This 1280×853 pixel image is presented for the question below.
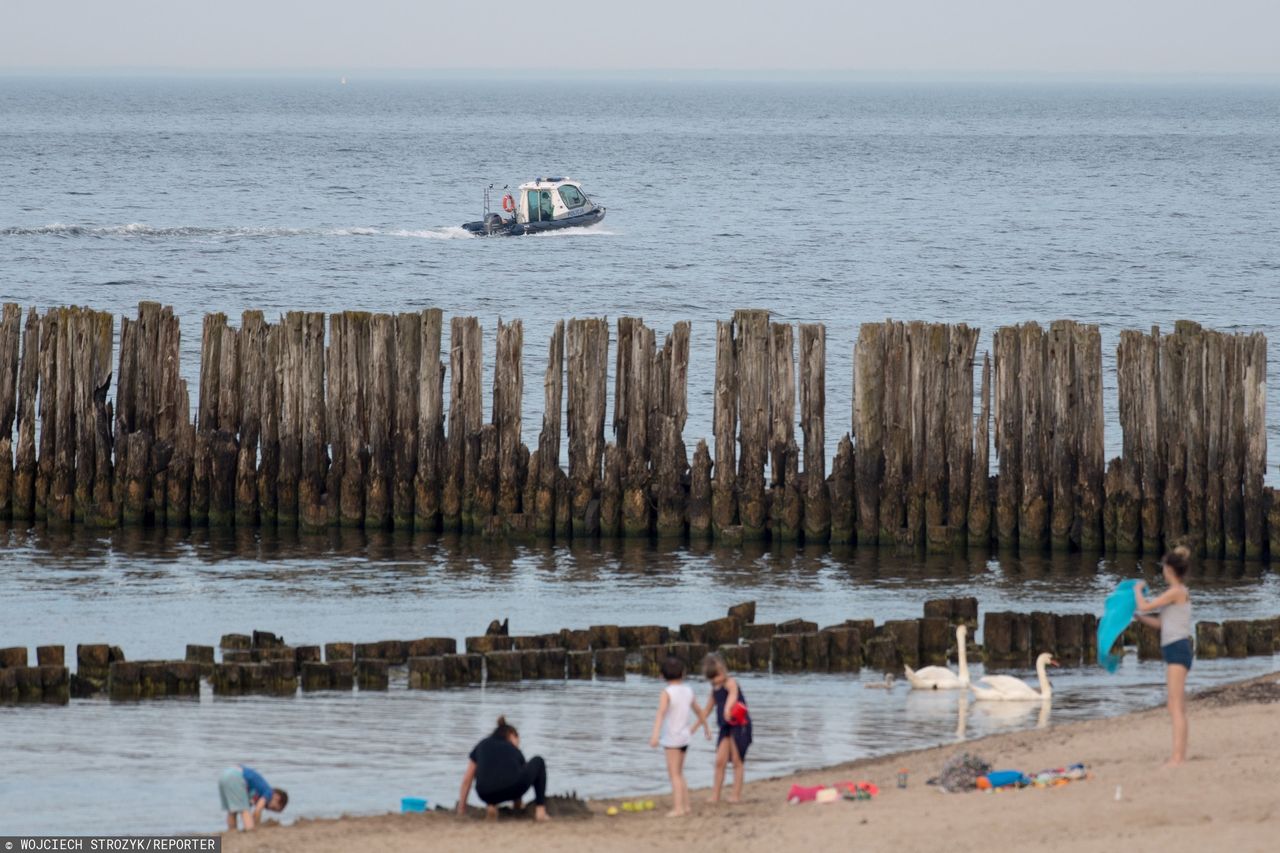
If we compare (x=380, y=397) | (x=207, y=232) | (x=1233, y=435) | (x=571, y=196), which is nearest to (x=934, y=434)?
(x=1233, y=435)

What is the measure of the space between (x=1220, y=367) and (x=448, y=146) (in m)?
142

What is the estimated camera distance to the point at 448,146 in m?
158

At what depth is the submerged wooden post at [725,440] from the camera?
70.4ft

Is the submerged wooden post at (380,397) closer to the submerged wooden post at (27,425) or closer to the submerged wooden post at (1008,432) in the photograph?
the submerged wooden post at (27,425)

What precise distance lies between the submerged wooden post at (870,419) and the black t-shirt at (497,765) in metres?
9.77

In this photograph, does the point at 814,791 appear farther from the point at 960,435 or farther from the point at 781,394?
the point at 781,394

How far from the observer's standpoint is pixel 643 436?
2158cm

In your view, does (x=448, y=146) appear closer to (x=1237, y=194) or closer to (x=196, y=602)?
(x=1237, y=194)

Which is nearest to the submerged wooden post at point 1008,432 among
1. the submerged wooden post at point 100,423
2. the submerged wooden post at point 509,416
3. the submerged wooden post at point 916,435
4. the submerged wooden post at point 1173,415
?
the submerged wooden post at point 916,435

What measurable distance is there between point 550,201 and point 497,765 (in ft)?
190

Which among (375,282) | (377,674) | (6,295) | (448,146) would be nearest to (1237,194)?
(375,282)

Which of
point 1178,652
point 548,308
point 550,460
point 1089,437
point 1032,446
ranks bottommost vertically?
point 1178,652

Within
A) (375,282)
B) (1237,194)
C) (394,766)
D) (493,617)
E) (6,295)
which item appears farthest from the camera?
(1237,194)

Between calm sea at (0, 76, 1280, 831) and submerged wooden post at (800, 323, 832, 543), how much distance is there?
41cm
